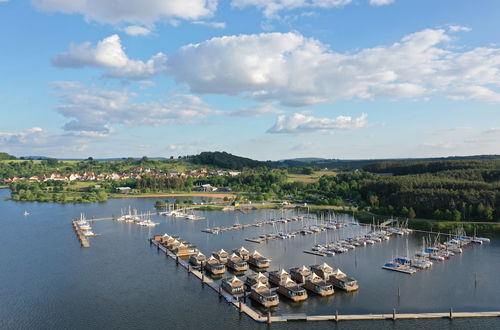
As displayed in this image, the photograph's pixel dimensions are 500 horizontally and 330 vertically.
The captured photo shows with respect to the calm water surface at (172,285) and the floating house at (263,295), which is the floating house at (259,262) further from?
the floating house at (263,295)

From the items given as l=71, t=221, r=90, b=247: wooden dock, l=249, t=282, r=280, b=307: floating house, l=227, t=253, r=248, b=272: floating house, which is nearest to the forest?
l=227, t=253, r=248, b=272: floating house

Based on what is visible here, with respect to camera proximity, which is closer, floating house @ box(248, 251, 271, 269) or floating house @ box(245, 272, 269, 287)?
floating house @ box(245, 272, 269, 287)

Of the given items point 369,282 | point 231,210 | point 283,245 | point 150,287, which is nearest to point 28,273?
point 150,287

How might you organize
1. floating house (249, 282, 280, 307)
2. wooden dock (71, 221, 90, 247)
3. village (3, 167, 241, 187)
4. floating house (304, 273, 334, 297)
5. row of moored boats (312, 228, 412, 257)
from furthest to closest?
village (3, 167, 241, 187) → wooden dock (71, 221, 90, 247) → row of moored boats (312, 228, 412, 257) → floating house (304, 273, 334, 297) → floating house (249, 282, 280, 307)

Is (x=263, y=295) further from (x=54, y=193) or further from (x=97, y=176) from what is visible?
(x=97, y=176)

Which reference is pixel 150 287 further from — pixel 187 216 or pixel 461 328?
pixel 187 216

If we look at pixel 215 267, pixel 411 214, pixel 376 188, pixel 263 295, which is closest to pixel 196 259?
pixel 215 267

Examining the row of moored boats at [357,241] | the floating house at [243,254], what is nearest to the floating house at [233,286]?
the floating house at [243,254]

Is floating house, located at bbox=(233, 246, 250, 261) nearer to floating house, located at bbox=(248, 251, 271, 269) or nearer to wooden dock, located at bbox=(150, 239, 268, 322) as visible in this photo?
floating house, located at bbox=(248, 251, 271, 269)

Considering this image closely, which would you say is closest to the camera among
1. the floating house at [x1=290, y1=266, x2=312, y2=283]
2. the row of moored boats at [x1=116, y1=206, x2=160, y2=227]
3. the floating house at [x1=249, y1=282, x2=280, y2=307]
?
the floating house at [x1=249, y1=282, x2=280, y2=307]
